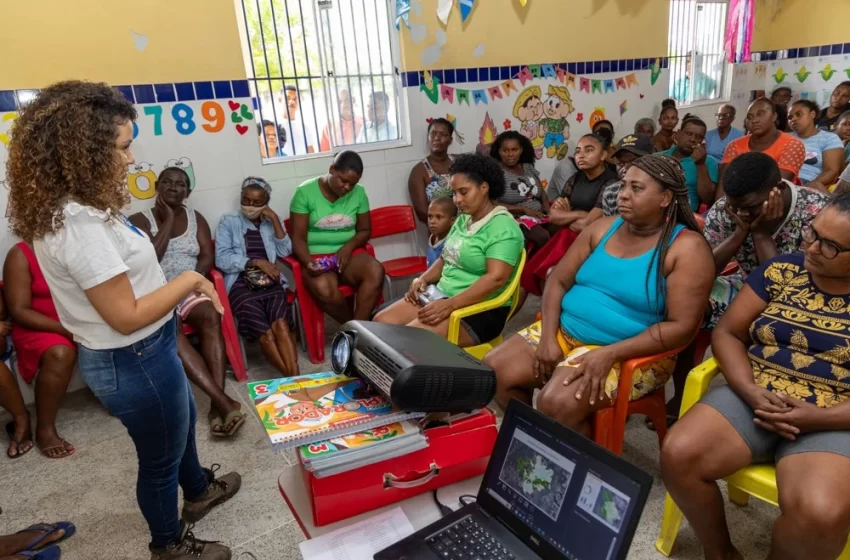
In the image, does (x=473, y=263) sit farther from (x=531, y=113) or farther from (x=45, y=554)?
(x=531, y=113)

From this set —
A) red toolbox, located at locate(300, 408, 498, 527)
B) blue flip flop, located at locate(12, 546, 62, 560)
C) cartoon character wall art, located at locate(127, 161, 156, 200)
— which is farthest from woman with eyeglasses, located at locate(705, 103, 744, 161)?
blue flip flop, located at locate(12, 546, 62, 560)

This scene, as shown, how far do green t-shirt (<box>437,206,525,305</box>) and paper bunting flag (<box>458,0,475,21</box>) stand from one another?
208 centimetres

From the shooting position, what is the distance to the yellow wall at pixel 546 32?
4.05 m

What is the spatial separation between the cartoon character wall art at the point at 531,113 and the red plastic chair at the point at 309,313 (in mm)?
2174

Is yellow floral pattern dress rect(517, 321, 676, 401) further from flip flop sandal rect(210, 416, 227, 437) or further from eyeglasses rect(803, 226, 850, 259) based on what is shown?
flip flop sandal rect(210, 416, 227, 437)

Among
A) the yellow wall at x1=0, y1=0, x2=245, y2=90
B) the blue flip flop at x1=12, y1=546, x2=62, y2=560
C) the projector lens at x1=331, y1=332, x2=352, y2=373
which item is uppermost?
the yellow wall at x1=0, y1=0, x2=245, y2=90

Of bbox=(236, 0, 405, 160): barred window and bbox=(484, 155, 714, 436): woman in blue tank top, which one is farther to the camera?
bbox=(236, 0, 405, 160): barred window

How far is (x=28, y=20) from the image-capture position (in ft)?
8.99

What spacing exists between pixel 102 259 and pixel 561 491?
43.6 inches

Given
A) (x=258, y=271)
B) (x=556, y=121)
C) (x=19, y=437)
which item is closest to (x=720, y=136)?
(x=556, y=121)

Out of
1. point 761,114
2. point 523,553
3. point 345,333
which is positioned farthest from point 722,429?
point 761,114

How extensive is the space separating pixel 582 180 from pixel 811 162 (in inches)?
62.4

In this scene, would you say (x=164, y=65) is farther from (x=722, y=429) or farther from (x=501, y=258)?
(x=722, y=429)

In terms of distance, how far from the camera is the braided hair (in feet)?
6.28
